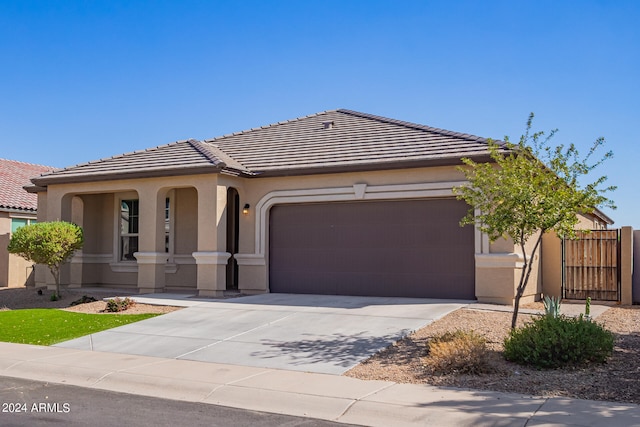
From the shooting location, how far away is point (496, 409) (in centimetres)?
740

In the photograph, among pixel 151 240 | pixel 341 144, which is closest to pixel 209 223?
pixel 151 240

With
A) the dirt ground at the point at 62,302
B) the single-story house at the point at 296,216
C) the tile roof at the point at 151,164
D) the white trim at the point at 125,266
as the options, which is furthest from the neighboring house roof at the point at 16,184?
the white trim at the point at 125,266

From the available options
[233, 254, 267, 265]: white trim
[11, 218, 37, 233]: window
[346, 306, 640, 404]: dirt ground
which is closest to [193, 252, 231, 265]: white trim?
[233, 254, 267, 265]: white trim

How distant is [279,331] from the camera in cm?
1262

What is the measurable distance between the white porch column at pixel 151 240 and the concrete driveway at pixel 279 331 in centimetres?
240

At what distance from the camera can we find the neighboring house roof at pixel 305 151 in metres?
16.5

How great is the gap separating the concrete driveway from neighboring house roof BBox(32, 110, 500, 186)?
361 centimetres

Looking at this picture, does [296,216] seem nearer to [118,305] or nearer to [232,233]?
[232,233]

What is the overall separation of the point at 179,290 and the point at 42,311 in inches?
172

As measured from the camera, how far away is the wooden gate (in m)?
16.9

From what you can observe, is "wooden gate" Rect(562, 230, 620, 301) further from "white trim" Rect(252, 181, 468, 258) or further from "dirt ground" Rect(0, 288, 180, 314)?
"dirt ground" Rect(0, 288, 180, 314)

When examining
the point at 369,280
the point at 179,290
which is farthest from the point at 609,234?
the point at 179,290

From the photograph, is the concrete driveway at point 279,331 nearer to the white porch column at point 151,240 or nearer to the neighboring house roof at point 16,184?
the white porch column at point 151,240

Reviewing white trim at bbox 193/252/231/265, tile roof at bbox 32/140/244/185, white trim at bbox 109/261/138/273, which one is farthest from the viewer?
white trim at bbox 109/261/138/273
